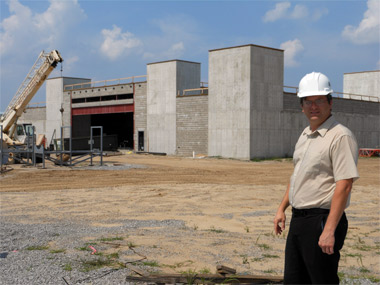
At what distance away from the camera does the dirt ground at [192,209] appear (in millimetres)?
7043

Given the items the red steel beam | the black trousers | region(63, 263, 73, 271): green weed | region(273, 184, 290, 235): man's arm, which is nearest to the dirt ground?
region(63, 263, 73, 271): green weed

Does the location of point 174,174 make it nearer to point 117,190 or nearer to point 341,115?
point 117,190

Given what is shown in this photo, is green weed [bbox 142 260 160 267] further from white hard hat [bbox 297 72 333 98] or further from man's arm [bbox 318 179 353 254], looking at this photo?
white hard hat [bbox 297 72 333 98]

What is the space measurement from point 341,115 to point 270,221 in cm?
3166

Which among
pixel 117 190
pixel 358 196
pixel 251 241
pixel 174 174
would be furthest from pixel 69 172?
pixel 251 241

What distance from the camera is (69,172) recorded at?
2211cm

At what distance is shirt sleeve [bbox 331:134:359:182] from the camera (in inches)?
129

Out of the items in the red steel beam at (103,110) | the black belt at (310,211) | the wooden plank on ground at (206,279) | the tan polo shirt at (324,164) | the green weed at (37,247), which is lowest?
the green weed at (37,247)

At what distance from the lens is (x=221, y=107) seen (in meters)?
34.6

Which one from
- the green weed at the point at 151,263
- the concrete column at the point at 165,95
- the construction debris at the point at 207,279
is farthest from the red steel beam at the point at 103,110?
the construction debris at the point at 207,279

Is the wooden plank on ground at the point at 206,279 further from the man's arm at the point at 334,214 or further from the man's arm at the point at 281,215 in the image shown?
the man's arm at the point at 334,214

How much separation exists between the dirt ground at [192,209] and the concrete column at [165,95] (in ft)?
51.0

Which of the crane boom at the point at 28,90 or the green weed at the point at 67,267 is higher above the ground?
the crane boom at the point at 28,90

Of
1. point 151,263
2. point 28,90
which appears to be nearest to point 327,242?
point 151,263
